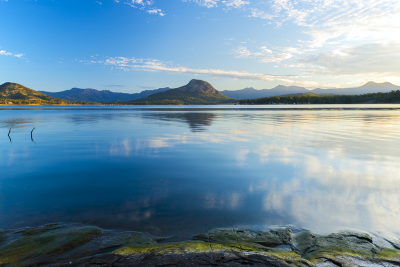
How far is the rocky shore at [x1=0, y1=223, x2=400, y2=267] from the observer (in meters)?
4.31

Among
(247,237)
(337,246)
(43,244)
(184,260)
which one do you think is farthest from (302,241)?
(43,244)

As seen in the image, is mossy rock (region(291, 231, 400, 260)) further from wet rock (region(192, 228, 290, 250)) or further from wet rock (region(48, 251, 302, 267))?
wet rock (region(48, 251, 302, 267))

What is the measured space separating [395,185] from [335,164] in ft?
10.1

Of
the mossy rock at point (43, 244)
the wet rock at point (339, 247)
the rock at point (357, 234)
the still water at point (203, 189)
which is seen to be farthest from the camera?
the still water at point (203, 189)

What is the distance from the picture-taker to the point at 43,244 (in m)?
4.81

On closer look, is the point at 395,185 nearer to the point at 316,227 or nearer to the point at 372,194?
the point at 372,194

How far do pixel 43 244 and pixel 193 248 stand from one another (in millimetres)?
3389

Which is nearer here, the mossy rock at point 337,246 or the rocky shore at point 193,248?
the rocky shore at point 193,248

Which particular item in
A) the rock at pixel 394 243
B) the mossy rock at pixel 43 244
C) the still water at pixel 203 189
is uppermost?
the mossy rock at pixel 43 244

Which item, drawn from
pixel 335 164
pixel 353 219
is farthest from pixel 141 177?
pixel 335 164

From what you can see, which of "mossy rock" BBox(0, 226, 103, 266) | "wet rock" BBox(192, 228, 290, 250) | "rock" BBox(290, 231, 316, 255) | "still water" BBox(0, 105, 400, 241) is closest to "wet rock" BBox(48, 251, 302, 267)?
"wet rock" BBox(192, 228, 290, 250)

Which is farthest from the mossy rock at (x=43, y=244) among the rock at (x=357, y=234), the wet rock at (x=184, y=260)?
the rock at (x=357, y=234)

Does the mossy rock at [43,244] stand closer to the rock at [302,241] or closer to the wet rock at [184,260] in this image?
the wet rock at [184,260]

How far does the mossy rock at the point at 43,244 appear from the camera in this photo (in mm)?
4371
